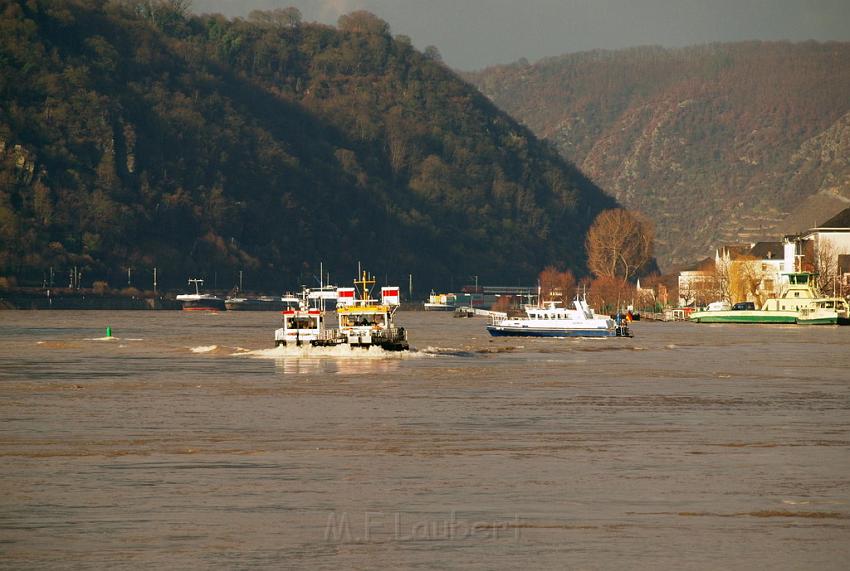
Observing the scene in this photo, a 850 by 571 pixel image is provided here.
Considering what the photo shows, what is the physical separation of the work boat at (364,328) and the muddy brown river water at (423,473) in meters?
30.8

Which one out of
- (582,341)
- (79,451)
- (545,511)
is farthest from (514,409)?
(582,341)

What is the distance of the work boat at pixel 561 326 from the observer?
527ft

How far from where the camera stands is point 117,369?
8981cm

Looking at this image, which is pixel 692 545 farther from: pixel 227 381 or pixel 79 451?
pixel 227 381

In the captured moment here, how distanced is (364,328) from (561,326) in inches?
2070

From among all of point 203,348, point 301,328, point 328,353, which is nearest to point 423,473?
point 328,353

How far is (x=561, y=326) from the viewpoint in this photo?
161 m

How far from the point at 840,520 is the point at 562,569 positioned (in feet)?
26.6

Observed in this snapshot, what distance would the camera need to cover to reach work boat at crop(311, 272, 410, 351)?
112 meters

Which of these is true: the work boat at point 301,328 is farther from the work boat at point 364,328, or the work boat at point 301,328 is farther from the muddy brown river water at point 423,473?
the muddy brown river water at point 423,473

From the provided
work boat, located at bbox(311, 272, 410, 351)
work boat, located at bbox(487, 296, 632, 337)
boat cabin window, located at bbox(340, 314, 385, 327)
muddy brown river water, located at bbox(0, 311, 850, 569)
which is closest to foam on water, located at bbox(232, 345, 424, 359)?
work boat, located at bbox(311, 272, 410, 351)

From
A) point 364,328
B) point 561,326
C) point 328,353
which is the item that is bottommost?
point 328,353

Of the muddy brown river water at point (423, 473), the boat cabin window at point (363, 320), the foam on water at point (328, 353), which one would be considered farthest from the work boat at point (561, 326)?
the muddy brown river water at point (423, 473)

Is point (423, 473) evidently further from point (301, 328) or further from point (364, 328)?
point (301, 328)
